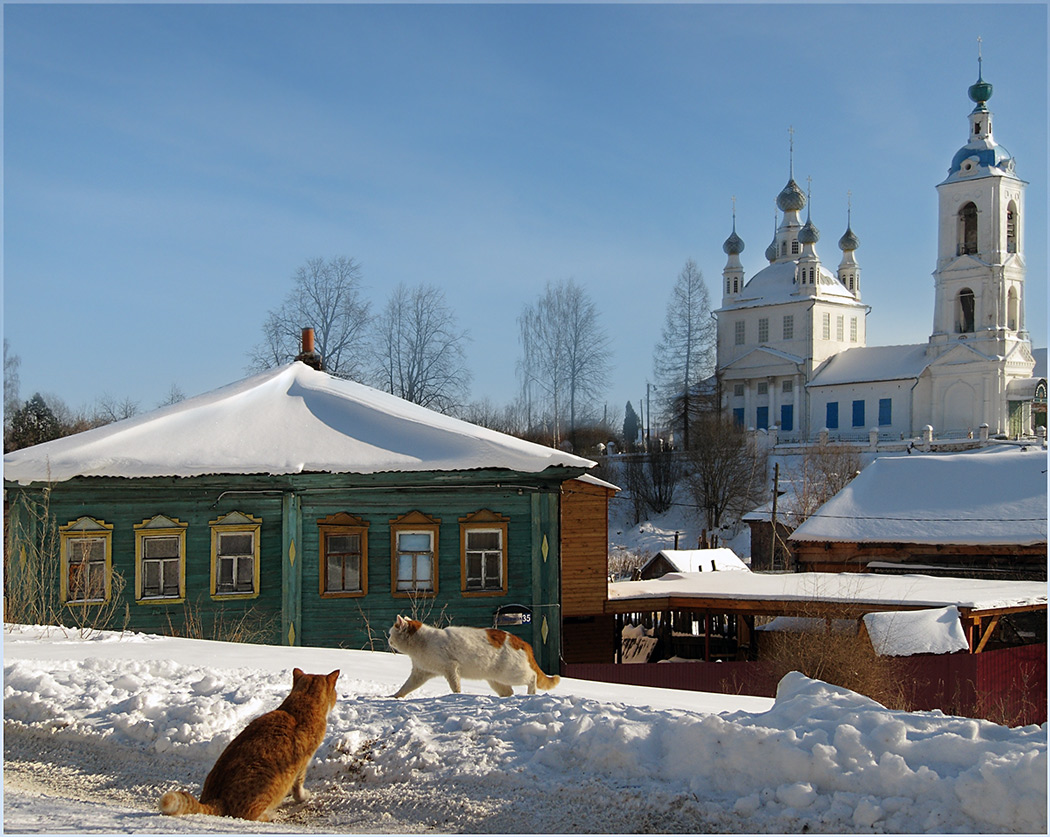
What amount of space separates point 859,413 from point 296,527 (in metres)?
57.1

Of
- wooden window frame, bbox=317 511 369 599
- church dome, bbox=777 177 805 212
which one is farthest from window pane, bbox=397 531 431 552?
church dome, bbox=777 177 805 212

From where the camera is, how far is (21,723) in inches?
242

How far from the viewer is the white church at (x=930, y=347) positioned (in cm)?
6156

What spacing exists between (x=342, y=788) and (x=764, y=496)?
53308mm

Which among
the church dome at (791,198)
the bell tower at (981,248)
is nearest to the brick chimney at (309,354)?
the bell tower at (981,248)

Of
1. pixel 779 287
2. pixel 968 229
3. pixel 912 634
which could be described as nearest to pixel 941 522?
pixel 912 634

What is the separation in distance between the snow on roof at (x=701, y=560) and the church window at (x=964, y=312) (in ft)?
129

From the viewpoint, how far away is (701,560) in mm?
30875

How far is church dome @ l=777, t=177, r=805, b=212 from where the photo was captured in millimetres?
76500

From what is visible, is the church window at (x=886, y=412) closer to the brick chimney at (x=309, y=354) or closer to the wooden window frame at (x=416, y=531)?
the brick chimney at (x=309, y=354)

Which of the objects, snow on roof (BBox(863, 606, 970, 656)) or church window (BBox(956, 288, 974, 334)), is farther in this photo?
church window (BBox(956, 288, 974, 334))

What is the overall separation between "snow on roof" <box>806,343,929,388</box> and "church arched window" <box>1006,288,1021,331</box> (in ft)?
17.8

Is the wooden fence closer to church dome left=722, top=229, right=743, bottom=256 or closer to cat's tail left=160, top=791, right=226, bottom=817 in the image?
cat's tail left=160, top=791, right=226, bottom=817

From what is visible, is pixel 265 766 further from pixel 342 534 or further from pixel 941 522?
pixel 941 522
